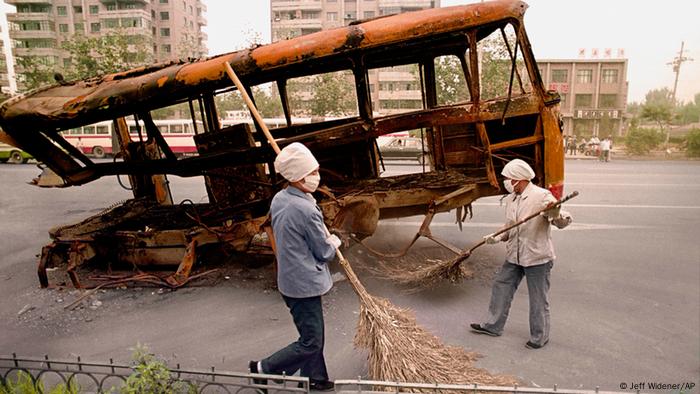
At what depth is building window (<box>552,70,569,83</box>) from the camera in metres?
32.3

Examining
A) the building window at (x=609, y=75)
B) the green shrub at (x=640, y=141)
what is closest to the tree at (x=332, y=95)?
the green shrub at (x=640, y=141)

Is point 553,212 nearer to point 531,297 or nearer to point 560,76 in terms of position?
point 531,297

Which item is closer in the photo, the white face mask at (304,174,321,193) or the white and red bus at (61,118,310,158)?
the white face mask at (304,174,321,193)

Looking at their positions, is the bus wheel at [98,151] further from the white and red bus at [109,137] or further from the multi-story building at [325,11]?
the multi-story building at [325,11]

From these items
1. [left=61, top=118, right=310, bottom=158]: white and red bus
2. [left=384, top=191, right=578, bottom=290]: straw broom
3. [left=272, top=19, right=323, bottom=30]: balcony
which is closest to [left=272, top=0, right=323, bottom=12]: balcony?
[left=272, top=19, right=323, bottom=30]: balcony

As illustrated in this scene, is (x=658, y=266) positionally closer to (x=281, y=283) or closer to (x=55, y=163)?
(x=281, y=283)

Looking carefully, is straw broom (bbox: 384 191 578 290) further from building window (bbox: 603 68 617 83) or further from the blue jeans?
building window (bbox: 603 68 617 83)

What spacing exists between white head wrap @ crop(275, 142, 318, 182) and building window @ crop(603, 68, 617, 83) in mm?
35222

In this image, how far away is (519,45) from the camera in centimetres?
444

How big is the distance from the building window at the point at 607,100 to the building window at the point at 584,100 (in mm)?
668

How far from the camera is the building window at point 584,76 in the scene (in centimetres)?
3177

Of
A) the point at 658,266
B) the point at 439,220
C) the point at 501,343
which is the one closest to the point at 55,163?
the point at 501,343

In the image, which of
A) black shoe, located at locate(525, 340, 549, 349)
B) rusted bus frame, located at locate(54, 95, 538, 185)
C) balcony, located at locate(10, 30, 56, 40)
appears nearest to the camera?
black shoe, located at locate(525, 340, 549, 349)

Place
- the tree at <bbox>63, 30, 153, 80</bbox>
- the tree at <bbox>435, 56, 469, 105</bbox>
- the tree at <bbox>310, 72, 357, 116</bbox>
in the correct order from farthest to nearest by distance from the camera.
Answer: the tree at <bbox>310, 72, 357, 116</bbox>, the tree at <bbox>63, 30, 153, 80</bbox>, the tree at <bbox>435, 56, 469, 105</bbox>
